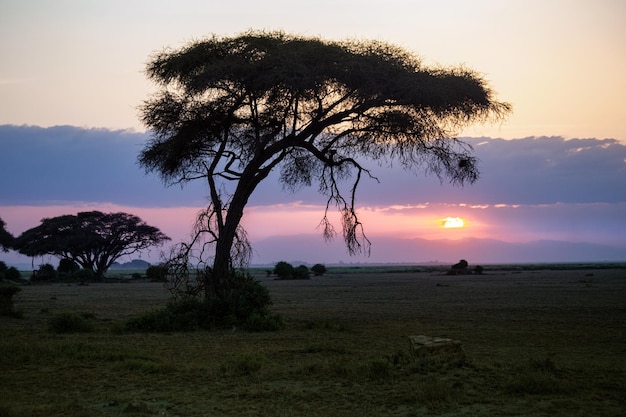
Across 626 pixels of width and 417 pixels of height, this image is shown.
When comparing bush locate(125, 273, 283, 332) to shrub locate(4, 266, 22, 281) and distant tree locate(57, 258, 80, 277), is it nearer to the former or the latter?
shrub locate(4, 266, 22, 281)

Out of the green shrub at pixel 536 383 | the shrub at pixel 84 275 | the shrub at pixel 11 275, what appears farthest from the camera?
the shrub at pixel 11 275

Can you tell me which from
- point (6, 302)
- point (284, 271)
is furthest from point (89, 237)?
point (6, 302)

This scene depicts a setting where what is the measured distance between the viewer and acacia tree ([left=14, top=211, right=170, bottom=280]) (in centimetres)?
7150

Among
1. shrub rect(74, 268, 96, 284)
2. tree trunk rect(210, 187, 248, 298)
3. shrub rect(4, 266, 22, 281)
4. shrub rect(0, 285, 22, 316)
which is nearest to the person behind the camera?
tree trunk rect(210, 187, 248, 298)

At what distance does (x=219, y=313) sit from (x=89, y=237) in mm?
57172

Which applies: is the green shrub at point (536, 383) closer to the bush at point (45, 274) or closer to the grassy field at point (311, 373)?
the grassy field at point (311, 373)

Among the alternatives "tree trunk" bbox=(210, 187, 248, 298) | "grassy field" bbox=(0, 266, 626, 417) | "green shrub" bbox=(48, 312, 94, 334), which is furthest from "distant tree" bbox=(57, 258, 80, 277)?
"green shrub" bbox=(48, 312, 94, 334)

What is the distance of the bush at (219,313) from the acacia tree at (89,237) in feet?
185

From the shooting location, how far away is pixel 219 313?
748 inches

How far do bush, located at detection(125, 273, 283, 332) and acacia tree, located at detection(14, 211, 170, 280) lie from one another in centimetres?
5630

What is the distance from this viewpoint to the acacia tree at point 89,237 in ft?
235

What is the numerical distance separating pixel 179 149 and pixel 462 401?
622 inches

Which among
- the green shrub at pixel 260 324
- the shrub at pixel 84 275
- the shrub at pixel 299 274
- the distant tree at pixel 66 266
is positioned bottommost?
the green shrub at pixel 260 324

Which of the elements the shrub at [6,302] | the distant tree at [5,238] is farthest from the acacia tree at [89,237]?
the shrub at [6,302]
